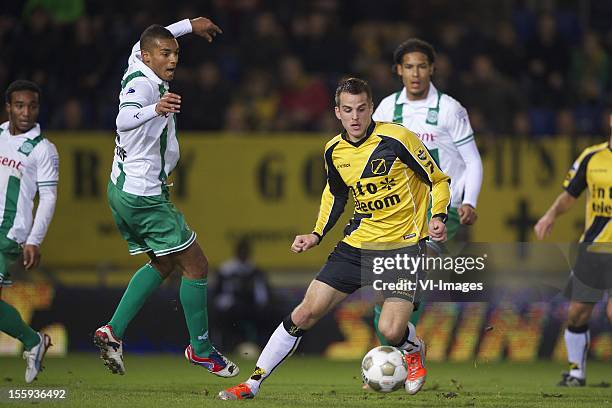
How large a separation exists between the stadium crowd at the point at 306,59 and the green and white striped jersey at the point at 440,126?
13.9ft

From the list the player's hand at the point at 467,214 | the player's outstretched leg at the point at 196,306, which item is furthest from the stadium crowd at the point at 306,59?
the player's outstretched leg at the point at 196,306

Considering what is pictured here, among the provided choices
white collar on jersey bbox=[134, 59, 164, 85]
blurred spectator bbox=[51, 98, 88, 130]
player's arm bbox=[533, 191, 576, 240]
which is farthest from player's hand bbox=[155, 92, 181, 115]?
blurred spectator bbox=[51, 98, 88, 130]

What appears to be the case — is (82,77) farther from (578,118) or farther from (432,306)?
(578,118)

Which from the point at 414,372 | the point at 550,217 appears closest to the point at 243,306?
the point at 550,217

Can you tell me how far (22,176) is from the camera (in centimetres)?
904

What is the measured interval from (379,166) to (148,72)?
1.69m

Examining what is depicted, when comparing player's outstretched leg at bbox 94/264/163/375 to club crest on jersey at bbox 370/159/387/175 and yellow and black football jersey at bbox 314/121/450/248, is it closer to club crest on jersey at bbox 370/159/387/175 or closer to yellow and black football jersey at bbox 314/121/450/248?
yellow and black football jersey at bbox 314/121/450/248

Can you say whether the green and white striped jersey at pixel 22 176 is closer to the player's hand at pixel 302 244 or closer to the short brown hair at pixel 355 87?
the player's hand at pixel 302 244

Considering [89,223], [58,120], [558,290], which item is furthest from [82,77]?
[558,290]

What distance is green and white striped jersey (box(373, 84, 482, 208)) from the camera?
9.34m

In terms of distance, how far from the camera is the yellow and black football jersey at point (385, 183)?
313 inches

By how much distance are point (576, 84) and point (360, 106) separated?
805 centimetres

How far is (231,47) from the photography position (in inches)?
583

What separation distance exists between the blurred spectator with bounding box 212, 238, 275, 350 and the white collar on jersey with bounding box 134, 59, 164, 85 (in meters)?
4.57
